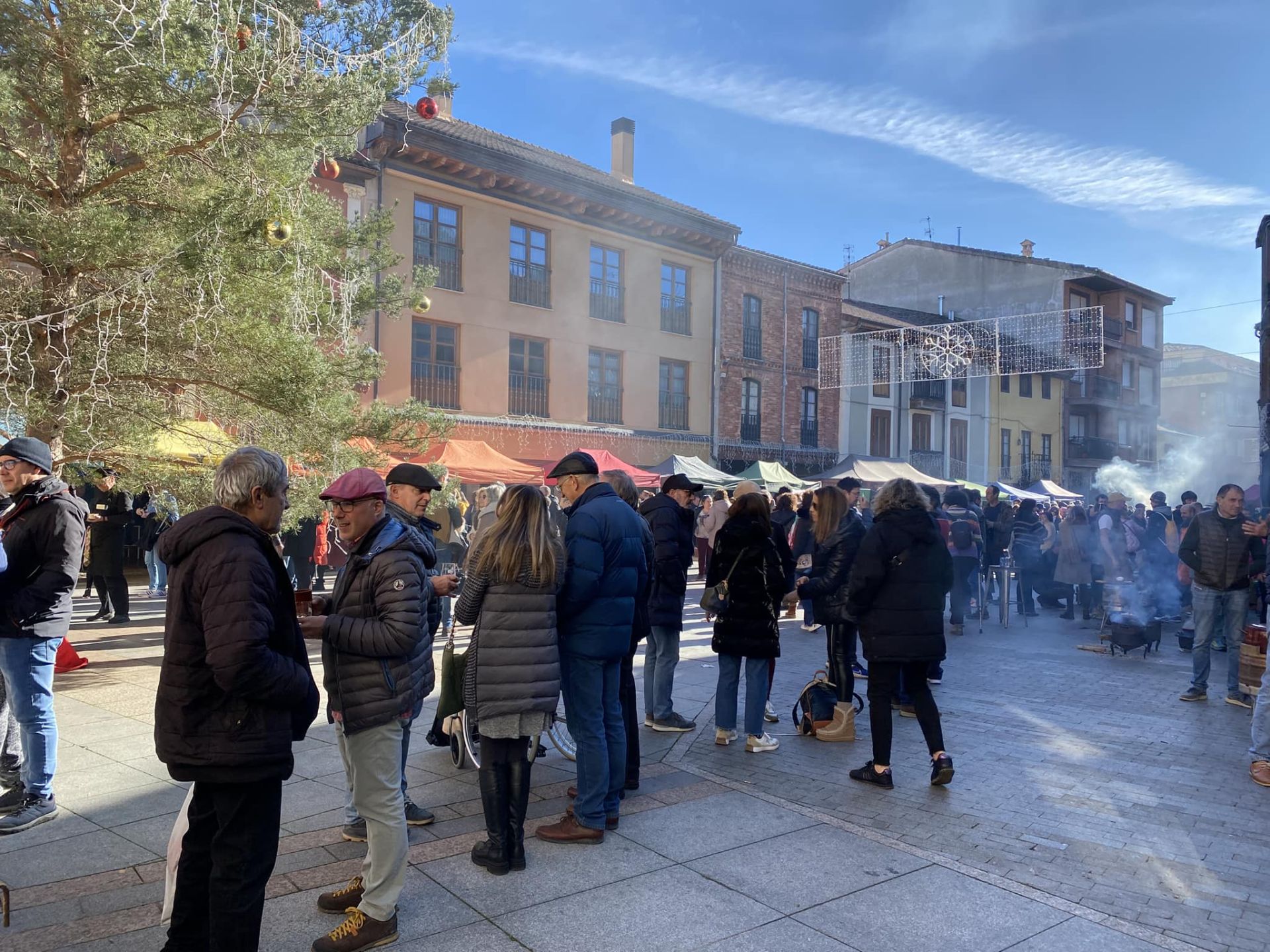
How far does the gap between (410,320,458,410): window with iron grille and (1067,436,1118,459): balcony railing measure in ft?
107

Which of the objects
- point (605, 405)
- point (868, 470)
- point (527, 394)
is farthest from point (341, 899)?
point (605, 405)

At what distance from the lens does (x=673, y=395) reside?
1053 inches

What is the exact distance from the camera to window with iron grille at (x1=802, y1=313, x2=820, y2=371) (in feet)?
99.5

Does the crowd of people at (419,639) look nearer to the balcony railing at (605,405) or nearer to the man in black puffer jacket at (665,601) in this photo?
the man in black puffer jacket at (665,601)

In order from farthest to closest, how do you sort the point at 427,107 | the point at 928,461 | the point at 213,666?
the point at 928,461
the point at 427,107
the point at 213,666

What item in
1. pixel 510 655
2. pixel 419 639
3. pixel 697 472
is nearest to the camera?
pixel 419 639

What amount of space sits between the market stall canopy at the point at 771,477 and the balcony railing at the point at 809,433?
32.0ft

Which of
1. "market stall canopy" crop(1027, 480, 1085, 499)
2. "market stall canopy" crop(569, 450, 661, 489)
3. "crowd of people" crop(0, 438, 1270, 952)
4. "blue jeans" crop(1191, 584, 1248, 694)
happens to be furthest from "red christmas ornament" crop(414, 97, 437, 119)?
"market stall canopy" crop(1027, 480, 1085, 499)

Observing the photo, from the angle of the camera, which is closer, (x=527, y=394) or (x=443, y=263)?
(x=443, y=263)

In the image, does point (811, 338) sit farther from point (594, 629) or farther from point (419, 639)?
point (419, 639)

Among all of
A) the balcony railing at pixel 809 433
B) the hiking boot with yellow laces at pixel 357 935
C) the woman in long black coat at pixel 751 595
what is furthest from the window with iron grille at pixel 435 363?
the hiking boot with yellow laces at pixel 357 935

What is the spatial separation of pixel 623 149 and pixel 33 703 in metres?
26.6

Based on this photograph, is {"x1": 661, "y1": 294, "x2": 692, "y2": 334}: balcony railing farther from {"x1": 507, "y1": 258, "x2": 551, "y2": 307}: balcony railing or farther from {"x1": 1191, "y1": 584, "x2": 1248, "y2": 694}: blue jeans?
{"x1": 1191, "y1": 584, "x2": 1248, "y2": 694}: blue jeans

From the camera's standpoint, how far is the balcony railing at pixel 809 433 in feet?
99.8
